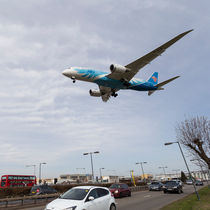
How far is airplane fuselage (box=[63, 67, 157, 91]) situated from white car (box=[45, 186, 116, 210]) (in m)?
11.1

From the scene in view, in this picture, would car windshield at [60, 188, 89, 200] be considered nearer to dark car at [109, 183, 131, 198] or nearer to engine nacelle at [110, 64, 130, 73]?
dark car at [109, 183, 131, 198]

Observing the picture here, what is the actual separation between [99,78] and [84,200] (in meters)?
12.9

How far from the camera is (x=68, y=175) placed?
410ft

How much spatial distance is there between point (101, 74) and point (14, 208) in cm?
1381

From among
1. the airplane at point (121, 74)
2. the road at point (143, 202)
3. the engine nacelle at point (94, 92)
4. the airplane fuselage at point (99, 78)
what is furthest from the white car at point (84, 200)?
the engine nacelle at point (94, 92)

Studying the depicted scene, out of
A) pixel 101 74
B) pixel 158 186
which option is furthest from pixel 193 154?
pixel 101 74

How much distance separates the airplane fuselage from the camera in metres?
17.0

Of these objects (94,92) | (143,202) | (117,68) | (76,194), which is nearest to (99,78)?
(117,68)

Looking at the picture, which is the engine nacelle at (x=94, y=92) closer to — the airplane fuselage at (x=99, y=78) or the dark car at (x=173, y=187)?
the airplane fuselage at (x=99, y=78)

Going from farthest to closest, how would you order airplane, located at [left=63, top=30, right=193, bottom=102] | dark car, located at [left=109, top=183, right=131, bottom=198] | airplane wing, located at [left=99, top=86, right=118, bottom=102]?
airplane wing, located at [left=99, top=86, right=118, bottom=102] → dark car, located at [left=109, top=183, right=131, bottom=198] → airplane, located at [left=63, top=30, right=193, bottom=102]

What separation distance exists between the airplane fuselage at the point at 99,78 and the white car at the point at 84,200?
1109cm

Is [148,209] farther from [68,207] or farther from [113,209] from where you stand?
[68,207]

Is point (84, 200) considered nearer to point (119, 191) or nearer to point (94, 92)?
point (119, 191)

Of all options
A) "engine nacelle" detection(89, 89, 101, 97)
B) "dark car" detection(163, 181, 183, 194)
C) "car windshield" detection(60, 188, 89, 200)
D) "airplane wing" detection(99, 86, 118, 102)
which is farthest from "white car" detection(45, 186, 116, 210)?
"dark car" detection(163, 181, 183, 194)
